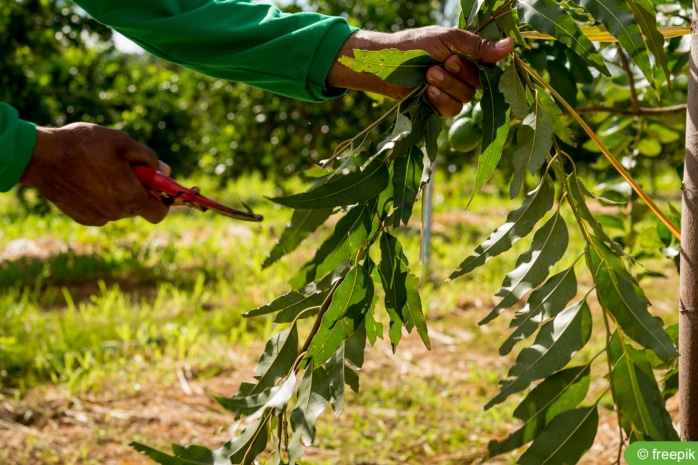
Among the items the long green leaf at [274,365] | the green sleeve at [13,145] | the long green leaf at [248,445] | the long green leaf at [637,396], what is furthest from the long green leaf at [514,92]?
the green sleeve at [13,145]

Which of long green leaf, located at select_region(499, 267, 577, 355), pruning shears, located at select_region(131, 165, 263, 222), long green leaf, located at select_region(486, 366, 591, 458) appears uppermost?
pruning shears, located at select_region(131, 165, 263, 222)

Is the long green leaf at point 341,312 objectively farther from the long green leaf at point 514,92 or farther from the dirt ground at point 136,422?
the dirt ground at point 136,422

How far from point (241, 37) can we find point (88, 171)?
34 centimetres

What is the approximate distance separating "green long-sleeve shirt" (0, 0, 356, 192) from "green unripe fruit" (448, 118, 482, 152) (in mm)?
361

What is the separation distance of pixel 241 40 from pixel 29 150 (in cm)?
38

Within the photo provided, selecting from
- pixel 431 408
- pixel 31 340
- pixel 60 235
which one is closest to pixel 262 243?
pixel 60 235

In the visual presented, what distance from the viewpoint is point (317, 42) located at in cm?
124

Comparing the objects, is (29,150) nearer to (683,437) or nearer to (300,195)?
(300,195)

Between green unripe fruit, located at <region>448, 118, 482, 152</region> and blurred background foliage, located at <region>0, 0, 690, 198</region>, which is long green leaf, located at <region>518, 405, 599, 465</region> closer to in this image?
green unripe fruit, located at <region>448, 118, 482, 152</region>

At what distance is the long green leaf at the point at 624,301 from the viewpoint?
3.20 feet

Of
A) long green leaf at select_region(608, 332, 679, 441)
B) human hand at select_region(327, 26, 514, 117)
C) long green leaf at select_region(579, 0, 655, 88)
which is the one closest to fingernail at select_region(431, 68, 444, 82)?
human hand at select_region(327, 26, 514, 117)

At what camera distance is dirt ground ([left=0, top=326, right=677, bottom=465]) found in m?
2.20

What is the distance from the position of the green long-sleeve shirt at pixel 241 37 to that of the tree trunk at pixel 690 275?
0.53 m

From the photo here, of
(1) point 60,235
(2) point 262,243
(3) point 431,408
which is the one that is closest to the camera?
(3) point 431,408
